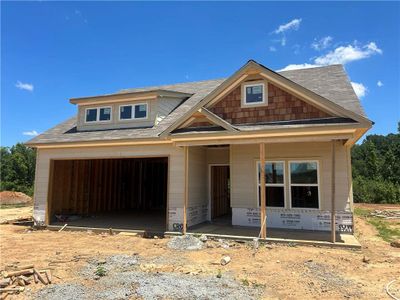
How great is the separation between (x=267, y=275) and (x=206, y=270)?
145cm

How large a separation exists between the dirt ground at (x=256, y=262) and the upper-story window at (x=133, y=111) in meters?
5.78

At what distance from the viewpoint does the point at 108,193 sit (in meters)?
19.4

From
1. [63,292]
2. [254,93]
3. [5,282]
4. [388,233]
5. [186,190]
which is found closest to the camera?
[63,292]

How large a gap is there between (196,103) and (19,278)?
1043cm

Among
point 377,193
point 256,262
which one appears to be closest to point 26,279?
point 256,262

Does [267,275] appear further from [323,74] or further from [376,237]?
[323,74]

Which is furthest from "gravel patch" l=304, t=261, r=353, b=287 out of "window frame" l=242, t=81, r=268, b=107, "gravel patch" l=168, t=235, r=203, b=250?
"window frame" l=242, t=81, r=268, b=107

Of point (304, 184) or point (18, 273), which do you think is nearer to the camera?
point (18, 273)

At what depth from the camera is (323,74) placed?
1462cm

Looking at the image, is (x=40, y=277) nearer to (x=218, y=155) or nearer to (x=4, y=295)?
(x=4, y=295)

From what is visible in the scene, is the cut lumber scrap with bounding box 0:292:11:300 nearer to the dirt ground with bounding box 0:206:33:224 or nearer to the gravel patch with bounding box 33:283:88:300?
the gravel patch with bounding box 33:283:88:300

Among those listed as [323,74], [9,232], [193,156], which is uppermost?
[323,74]

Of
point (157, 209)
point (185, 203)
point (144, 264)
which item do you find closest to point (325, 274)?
point (144, 264)

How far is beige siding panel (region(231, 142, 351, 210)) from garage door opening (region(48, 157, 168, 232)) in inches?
143
